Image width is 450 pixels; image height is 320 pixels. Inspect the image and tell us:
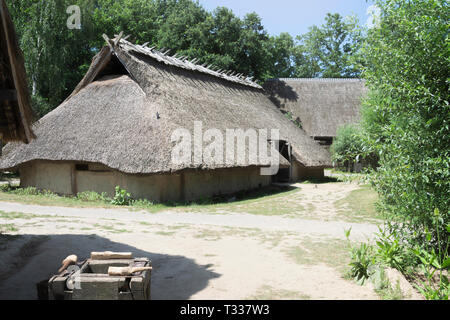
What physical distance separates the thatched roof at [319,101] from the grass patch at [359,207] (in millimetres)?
14011

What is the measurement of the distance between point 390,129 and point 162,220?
6.42 metres

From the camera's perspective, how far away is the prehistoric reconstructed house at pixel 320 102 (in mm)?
28234

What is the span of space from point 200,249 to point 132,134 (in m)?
6.85

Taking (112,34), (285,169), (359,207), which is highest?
(112,34)

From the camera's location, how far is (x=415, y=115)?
5.96m

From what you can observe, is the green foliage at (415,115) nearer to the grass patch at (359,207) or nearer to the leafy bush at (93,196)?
the grass patch at (359,207)

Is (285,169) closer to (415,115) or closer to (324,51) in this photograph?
(415,115)

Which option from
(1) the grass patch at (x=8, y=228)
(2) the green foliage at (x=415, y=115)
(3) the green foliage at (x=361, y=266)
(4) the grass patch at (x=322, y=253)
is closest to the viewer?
(3) the green foliage at (x=361, y=266)

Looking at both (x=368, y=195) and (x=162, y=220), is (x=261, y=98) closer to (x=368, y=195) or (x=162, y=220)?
(x=368, y=195)

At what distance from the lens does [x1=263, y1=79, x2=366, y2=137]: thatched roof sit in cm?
2827

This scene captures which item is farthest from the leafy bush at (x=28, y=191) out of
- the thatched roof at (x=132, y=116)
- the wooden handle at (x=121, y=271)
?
the wooden handle at (x=121, y=271)

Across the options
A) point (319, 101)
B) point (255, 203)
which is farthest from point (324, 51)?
point (255, 203)
